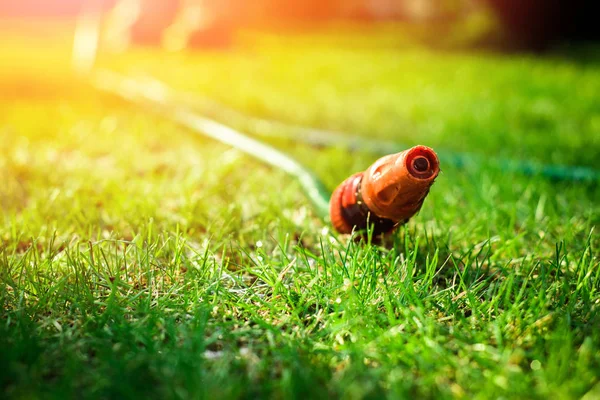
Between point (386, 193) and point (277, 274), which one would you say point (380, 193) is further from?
point (277, 274)

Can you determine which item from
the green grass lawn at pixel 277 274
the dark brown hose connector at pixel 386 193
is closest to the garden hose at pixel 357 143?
the green grass lawn at pixel 277 274

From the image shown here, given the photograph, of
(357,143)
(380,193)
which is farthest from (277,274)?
(357,143)

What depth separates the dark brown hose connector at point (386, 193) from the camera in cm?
132

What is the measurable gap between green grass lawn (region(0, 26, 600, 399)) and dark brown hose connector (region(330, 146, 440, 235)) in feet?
0.26

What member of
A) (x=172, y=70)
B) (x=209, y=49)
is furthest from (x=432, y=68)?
(x=209, y=49)

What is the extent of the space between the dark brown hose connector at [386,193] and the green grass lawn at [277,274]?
8 centimetres

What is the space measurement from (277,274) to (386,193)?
13.1 inches

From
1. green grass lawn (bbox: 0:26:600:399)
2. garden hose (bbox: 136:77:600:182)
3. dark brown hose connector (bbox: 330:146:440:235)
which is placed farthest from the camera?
garden hose (bbox: 136:77:600:182)

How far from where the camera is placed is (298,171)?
7.43ft

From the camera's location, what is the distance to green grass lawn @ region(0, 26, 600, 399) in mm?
1065

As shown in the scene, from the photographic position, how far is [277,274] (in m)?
1.44

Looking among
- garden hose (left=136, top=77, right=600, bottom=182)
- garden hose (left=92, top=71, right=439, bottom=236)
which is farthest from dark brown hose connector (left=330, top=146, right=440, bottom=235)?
garden hose (left=136, top=77, right=600, bottom=182)

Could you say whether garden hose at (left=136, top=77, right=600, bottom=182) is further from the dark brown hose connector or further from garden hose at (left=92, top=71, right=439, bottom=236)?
the dark brown hose connector

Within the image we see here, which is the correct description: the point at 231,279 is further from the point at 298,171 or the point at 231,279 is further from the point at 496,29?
the point at 496,29
